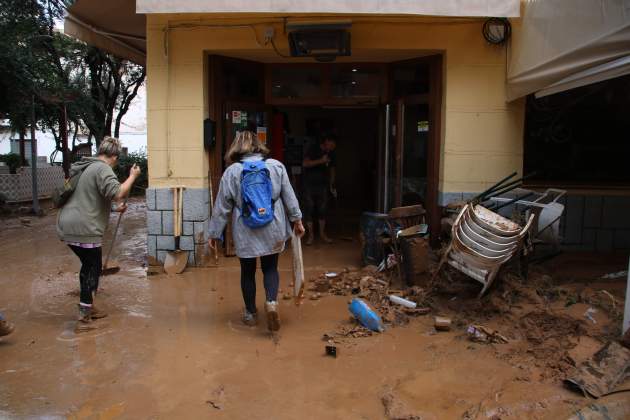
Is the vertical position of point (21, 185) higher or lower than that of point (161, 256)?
higher

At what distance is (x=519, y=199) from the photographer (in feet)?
17.1

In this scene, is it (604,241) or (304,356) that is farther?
(604,241)

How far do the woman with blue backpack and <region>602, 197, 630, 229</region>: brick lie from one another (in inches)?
159

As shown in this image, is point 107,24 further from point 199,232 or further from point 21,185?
point 21,185

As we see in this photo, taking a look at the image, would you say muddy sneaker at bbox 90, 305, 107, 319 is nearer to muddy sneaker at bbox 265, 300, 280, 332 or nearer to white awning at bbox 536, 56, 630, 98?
muddy sneaker at bbox 265, 300, 280, 332

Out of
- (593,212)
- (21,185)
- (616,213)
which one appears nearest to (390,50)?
(593,212)

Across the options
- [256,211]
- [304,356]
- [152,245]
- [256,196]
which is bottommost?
[304,356]

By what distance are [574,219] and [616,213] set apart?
483 millimetres

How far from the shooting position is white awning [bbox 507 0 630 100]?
424 cm


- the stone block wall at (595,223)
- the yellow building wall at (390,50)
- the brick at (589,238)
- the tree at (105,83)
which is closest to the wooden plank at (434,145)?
the yellow building wall at (390,50)

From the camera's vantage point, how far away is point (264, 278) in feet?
15.1

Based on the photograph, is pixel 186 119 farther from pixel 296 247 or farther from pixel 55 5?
pixel 55 5

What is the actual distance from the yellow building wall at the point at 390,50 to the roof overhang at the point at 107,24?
2.67ft

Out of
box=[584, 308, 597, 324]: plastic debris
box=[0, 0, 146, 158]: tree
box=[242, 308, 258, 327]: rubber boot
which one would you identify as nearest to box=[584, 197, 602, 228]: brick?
box=[584, 308, 597, 324]: plastic debris
